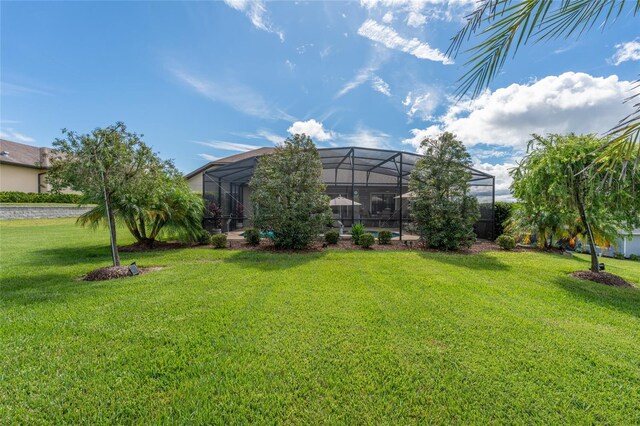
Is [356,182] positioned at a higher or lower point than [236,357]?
higher

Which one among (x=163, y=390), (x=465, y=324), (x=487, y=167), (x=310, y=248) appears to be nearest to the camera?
(x=163, y=390)

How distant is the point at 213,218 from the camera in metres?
11.5

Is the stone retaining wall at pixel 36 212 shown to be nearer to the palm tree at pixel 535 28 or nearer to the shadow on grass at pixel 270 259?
the shadow on grass at pixel 270 259

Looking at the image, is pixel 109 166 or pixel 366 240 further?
pixel 366 240

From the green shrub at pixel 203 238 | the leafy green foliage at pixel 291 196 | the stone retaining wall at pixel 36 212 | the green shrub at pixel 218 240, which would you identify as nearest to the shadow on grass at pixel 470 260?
the leafy green foliage at pixel 291 196

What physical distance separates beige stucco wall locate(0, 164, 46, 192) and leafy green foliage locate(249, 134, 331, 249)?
28.6 m

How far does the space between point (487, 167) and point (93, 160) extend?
13.9 meters

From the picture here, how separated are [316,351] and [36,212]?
26.5 metres

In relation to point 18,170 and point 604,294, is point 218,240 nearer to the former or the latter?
point 604,294

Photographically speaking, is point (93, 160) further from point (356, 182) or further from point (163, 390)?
point (356, 182)

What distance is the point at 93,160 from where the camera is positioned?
5.51m

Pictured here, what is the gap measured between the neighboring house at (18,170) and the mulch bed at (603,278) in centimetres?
3377

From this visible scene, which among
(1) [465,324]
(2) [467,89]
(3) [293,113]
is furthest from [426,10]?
(3) [293,113]

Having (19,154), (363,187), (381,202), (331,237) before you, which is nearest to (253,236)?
(331,237)
